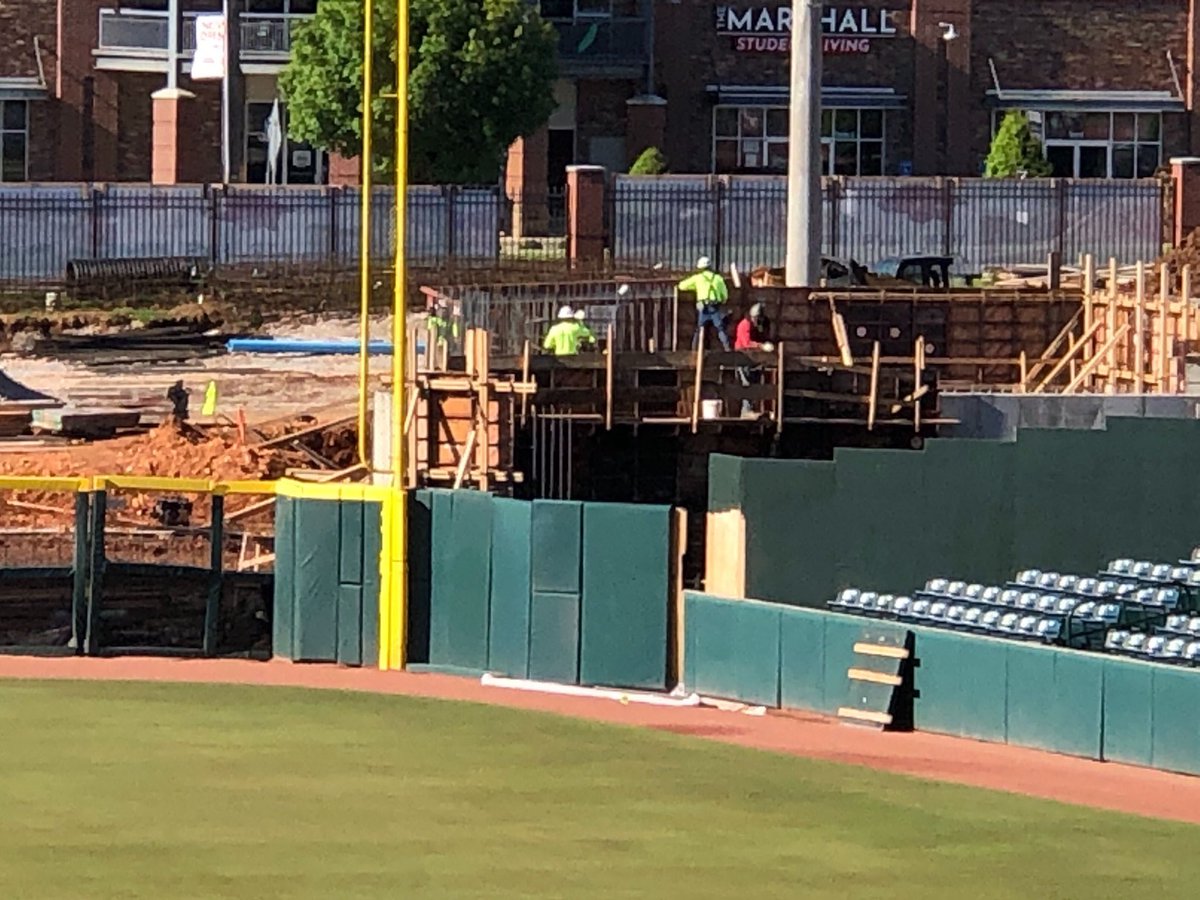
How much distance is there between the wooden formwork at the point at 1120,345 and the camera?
38844mm

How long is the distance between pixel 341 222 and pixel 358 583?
32157 millimetres

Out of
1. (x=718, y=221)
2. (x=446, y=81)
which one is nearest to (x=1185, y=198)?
(x=718, y=221)

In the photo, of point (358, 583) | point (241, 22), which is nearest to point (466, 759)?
point (358, 583)

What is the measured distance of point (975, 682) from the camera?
22.8 m

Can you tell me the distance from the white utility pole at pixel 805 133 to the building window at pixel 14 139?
3208 centimetres

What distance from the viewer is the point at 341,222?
57031 millimetres

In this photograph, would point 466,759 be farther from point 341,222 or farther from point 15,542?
point 341,222

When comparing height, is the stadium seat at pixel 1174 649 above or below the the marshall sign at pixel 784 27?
below

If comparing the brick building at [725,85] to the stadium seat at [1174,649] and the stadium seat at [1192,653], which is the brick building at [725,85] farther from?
the stadium seat at [1192,653]

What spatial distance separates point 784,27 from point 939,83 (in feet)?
15.6

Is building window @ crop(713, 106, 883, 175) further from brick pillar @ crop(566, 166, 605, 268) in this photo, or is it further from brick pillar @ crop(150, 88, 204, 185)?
brick pillar @ crop(150, 88, 204, 185)

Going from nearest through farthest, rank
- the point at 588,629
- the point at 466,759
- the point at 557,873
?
the point at 557,873
the point at 466,759
the point at 588,629

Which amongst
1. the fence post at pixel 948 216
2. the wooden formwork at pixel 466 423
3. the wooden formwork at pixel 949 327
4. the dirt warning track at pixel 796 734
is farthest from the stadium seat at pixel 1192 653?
the fence post at pixel 948 216

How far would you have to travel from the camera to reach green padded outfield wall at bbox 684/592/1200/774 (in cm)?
2119
